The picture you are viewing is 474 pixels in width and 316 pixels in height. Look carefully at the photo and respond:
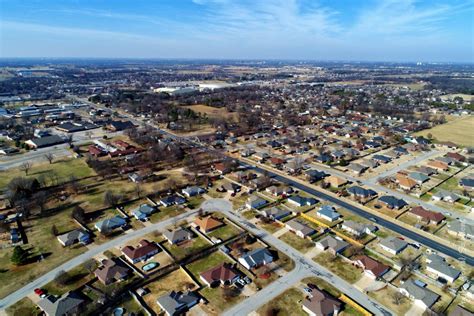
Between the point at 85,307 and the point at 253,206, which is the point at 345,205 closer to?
the point at 253,206

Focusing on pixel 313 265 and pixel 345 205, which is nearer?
pixel 313 265

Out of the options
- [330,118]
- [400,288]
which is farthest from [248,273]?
[330,118]

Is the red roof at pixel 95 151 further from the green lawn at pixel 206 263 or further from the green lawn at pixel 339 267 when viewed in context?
the green lawn at pixel 339 267

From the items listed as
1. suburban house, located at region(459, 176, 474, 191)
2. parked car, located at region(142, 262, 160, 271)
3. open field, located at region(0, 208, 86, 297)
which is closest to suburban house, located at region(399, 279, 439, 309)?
parked car, located at region(142, 262, 160, 271)

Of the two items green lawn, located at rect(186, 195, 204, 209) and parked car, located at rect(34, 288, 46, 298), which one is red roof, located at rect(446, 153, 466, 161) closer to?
green lawn, located at rect(186, 195, 204, 209)

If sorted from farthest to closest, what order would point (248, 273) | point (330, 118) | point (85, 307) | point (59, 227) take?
A: 1. point (330, 118)
2. point (59, 227)
3. point (248, 273)
4. point (85, 307)

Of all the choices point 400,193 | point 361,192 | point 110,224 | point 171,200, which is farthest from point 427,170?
point 110,224
